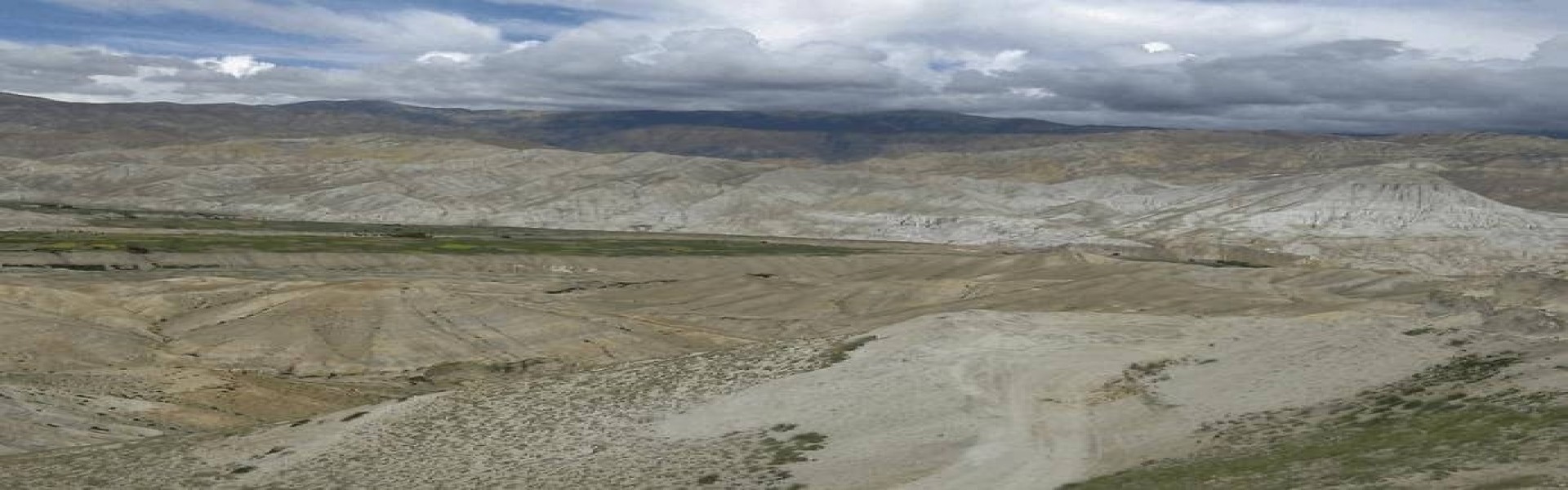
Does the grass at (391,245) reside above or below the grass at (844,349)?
below

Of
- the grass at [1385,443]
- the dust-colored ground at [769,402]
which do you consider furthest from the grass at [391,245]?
the grass at [1385,443]

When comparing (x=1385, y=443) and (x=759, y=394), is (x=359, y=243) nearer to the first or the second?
(x=759, y=394)

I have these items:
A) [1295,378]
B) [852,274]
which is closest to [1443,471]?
[1295,378]

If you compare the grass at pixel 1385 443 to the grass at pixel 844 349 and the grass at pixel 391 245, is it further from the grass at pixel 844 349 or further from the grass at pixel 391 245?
the grass at pixel 391 245

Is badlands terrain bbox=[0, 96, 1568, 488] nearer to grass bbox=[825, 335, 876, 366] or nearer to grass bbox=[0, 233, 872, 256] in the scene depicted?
grass bbox=[825, 335, 876, 366]

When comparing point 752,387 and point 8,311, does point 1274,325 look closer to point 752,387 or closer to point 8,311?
point 752,387

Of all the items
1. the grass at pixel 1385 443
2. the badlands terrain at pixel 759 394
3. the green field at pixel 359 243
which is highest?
the grass at pixel 1385 443

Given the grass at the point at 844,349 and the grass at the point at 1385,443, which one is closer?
the grass at the point at 1385,443
